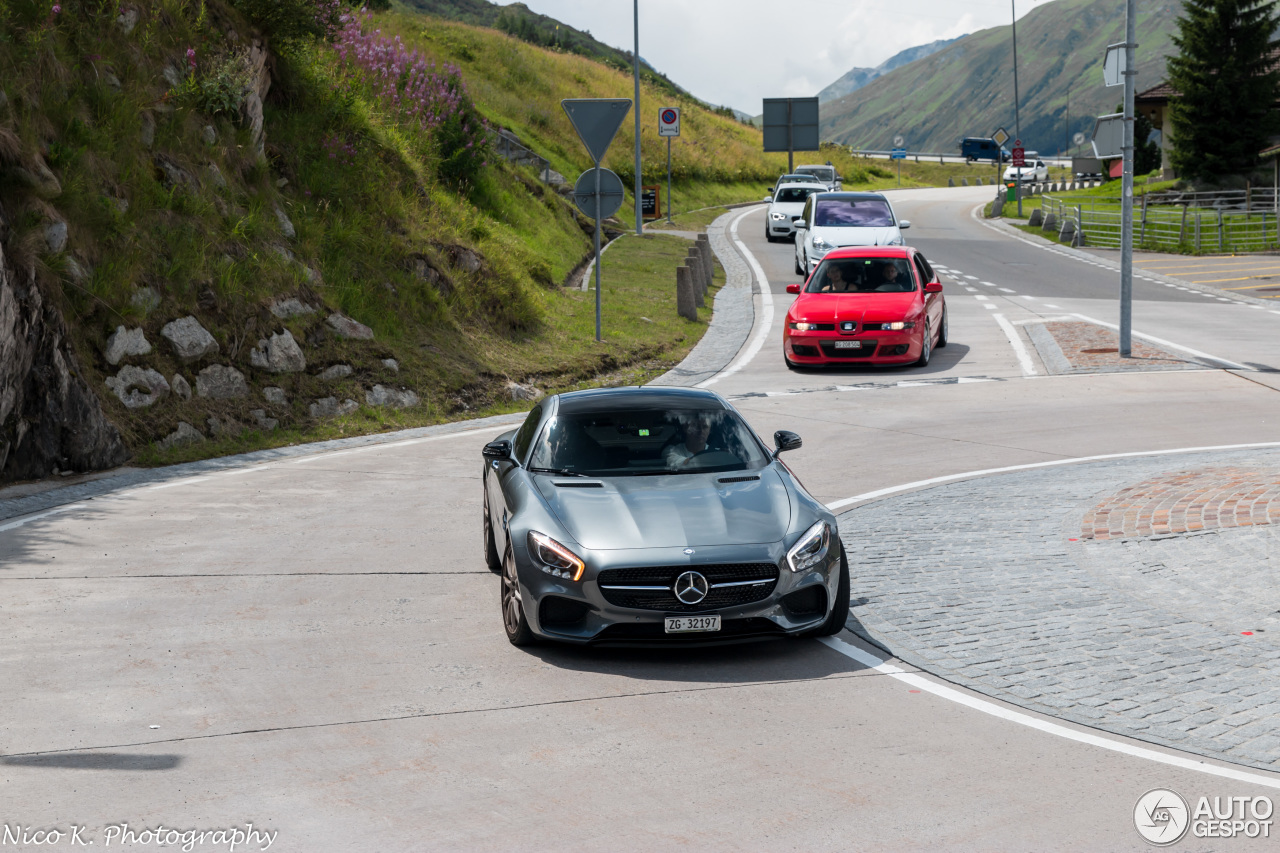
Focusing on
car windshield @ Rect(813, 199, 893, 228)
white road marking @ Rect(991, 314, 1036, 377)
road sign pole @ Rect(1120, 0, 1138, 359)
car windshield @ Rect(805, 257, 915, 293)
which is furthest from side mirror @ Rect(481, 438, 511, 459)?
car windshield @ Rect(813, 199, 893, 228)

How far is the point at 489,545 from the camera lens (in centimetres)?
896

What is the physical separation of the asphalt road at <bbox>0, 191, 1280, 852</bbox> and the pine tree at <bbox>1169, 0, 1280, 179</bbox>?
4765cm

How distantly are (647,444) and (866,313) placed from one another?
12.1 metres

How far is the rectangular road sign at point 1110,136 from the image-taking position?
19.6 meters

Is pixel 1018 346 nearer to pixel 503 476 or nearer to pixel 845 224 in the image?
pixel 845 224

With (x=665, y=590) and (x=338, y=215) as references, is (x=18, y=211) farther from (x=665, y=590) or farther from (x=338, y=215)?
(x=665, y=590)

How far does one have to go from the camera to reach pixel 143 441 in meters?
13.6

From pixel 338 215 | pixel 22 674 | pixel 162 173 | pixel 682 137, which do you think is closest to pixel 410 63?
pixel 338 215

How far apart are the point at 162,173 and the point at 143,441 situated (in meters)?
4.37

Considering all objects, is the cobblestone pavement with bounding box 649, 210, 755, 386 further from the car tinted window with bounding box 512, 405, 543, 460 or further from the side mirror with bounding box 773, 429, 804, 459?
the side mirror with bounding box 773, 429, 804, 459

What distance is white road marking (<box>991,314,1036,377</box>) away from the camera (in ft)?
63.4

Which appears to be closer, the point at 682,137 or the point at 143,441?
the point at 143,441

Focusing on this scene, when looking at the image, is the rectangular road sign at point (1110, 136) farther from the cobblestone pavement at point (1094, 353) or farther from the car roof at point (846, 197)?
Result: the car roof at point (846, 197)

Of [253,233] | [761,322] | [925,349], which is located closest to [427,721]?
[253,233]
